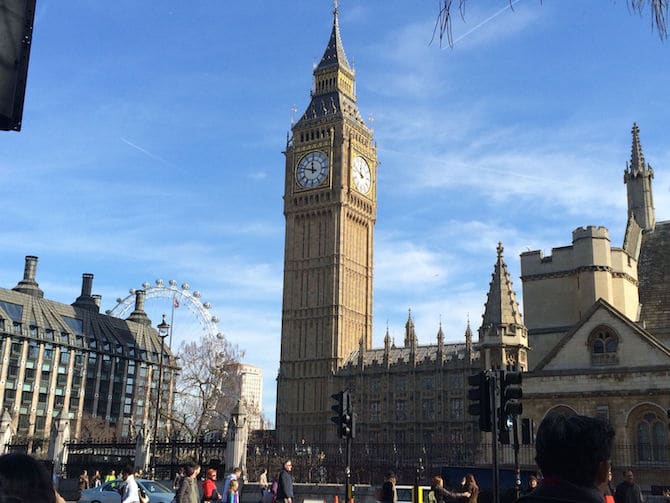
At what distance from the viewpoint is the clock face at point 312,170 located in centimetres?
9725

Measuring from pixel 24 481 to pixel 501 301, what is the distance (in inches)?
1075

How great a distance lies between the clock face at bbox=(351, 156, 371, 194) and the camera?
3871 inches

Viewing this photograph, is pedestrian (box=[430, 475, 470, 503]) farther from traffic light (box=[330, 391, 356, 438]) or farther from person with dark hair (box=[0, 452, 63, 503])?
person with dark hair (box=[0, 452, 63, 503])

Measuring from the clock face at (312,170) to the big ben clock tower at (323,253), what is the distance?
13 cm

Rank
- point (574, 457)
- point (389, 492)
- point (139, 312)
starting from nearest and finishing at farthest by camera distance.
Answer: point (574, 457)
point (389, 492)
point (139, 312)

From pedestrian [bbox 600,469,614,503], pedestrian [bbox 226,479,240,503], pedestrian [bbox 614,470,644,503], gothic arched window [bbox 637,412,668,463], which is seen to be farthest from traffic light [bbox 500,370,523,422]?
gothic arched window [bbox 637,412,668,463]

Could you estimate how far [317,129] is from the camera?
98.9 meters

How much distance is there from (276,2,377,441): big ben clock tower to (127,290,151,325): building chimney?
76.8ft

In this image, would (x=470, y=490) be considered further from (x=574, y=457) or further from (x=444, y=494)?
(x=574, y=457)

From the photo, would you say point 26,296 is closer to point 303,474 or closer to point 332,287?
point 332,287

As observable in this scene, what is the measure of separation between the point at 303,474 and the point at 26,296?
6018 cm

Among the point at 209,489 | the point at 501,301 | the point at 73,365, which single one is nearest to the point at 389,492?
the point at 209,489

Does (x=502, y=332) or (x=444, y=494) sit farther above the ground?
(x=502, y=332)

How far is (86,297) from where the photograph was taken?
10250 cm
